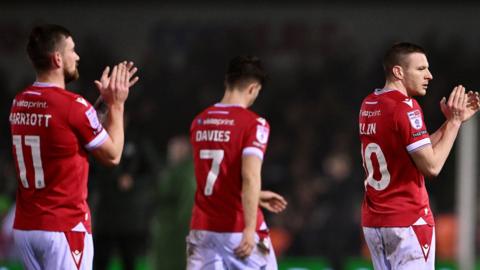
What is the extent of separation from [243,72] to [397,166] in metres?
1.14

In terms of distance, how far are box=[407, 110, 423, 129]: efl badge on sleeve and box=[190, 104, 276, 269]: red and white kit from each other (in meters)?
0.90

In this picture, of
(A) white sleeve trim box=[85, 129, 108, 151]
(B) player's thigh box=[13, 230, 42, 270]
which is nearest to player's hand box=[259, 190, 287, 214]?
(A) white sleeve trim box=[85, 129, 108, 151]

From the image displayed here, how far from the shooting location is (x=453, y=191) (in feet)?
51.3

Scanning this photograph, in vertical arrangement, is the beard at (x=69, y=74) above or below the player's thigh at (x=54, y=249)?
above

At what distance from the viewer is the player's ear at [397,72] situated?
6.73 metres

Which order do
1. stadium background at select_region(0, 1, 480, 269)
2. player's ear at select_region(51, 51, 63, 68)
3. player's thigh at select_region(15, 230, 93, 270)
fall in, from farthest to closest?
1. stadium background at select_region(0, 1, 480, 269)
2. player's ear at select_region(51, 51, 63, 68)
3. player's thigh at select_region(15, 230, 93, 270)

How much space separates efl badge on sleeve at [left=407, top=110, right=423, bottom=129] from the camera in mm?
6488

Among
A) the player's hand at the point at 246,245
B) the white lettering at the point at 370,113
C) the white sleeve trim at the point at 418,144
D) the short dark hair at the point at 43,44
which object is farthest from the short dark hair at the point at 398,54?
the short dark hair at the point at 43,44

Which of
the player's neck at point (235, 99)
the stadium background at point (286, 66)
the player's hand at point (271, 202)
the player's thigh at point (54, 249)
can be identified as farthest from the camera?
A: the stadium background at point (286, 66)

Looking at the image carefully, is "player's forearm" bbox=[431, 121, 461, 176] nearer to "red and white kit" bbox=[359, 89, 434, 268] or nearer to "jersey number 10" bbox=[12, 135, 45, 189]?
"red and white kit" bbox=[359, 89, 434, 268]

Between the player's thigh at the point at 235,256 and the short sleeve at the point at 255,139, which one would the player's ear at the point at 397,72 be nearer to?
the short sleeve at the point at 255,139

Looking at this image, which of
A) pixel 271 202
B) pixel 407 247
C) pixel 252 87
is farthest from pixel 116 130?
pixel 407 247

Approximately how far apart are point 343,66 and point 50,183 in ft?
40.5

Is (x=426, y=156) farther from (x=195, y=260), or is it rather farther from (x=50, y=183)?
(x=50, y=183)
